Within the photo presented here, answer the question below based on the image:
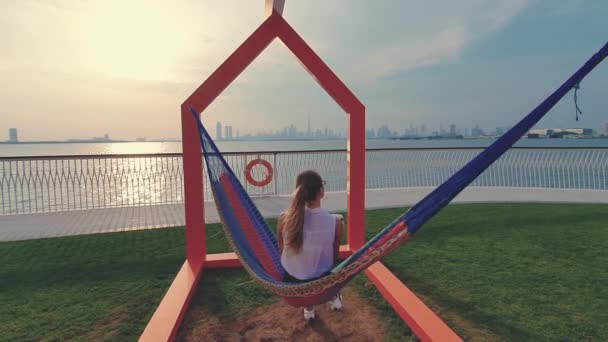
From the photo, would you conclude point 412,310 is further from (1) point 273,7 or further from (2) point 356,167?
(1) point 273,7

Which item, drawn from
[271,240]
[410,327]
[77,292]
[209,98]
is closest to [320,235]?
[271,240]

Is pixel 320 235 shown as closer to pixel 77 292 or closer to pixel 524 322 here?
pixel 524 322

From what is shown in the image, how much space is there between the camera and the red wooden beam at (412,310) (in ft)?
6.42

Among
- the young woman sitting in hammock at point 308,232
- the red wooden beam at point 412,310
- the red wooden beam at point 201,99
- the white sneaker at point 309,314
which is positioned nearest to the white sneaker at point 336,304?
the white sneaker at point 309,314

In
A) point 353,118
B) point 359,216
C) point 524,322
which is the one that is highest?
point 353,118

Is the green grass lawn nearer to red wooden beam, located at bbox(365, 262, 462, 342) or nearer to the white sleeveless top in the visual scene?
red wooden beam, located at bbox(365, 262, 462, 342)

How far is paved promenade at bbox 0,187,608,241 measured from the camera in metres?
4.63

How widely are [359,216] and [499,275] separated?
1309 mm

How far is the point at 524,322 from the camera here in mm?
2230

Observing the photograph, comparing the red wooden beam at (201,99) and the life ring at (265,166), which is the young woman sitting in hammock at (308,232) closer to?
the red wooden beam at (201,99)

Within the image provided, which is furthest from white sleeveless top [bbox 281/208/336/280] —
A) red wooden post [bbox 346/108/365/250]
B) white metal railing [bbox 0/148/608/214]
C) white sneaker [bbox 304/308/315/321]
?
white metal railing [bbox 0/148/608/214]

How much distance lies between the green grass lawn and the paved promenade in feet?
1.73

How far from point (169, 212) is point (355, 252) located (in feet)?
15.9

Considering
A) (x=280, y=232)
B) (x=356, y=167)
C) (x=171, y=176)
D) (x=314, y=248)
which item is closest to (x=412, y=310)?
(x=314, y=248)
